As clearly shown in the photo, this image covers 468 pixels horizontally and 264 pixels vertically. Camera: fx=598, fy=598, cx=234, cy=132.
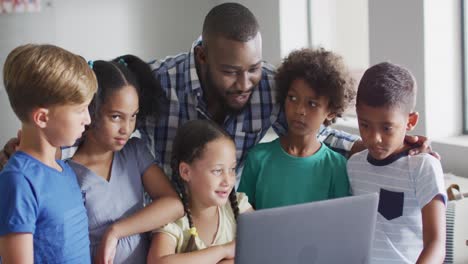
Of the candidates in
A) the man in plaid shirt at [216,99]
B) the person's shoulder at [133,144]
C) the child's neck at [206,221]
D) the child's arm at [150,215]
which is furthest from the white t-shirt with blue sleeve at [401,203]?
the person's shoulder at [133,144]

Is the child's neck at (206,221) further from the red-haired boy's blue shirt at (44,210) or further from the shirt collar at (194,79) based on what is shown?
the shirt collar at (194,79)

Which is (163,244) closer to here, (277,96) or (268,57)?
(277,96)

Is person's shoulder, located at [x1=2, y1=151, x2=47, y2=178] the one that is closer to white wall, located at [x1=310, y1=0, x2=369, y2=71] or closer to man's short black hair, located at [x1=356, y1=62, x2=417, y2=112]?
man's short black hair, located at [x1=356, y1=62, x2=417, y2=112]

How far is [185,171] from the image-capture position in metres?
1.50

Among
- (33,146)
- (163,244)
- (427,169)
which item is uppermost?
(33,146)

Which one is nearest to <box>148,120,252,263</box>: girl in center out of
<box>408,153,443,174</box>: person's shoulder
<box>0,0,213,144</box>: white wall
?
<box>408,153,443,174</box>: person's shoulder

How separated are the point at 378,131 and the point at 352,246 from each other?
14.8 inches

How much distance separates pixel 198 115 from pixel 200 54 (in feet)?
0.61

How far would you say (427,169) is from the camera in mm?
1425

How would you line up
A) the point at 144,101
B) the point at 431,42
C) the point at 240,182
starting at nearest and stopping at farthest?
the point at 144,101, the point at 240,182, the point at 431,42

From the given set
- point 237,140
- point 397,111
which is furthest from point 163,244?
point 397,111

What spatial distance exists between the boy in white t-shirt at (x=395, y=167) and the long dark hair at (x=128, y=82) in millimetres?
551

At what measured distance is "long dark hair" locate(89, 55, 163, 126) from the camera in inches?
57.4

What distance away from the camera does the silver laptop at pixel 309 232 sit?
42.8 inches
